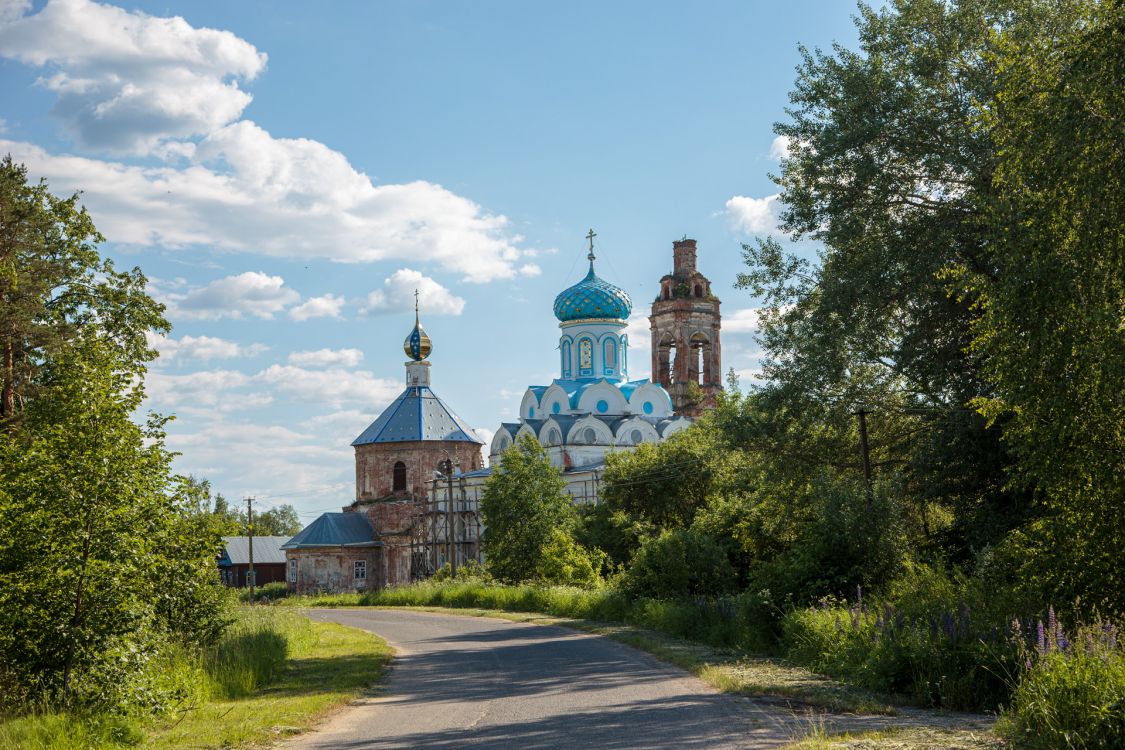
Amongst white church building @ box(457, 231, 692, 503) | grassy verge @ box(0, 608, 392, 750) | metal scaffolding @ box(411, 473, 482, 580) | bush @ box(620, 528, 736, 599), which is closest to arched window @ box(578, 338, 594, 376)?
white church building @ box(457, 231, 692, 503)

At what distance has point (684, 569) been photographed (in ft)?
77.4

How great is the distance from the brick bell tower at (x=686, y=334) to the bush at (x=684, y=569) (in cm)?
3622

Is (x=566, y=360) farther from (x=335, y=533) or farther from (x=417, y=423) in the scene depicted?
(x=335, y=533)

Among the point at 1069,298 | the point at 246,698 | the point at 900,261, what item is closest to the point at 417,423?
the point at 900,261

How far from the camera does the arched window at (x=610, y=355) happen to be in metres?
59.9

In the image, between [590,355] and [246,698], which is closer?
[246,698]

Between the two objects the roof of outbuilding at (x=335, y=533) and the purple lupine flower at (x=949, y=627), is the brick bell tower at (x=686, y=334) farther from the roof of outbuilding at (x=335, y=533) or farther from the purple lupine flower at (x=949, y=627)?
the purple lupine flower at (x=949, y=627)

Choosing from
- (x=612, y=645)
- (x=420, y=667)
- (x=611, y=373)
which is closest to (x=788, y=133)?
(x=612, y=645)

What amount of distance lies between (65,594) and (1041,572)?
9.32 meters

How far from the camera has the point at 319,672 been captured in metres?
16.1

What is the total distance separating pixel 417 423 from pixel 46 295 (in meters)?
40.4

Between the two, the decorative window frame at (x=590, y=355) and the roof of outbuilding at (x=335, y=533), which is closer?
the roof of outbuilding at (x=335, y=533)

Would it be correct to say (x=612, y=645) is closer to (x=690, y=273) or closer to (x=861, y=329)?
(x=861, y=329)

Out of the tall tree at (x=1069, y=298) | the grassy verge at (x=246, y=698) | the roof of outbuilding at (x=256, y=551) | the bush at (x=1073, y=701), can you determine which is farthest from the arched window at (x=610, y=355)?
the bush at (x=1073, y=701)
